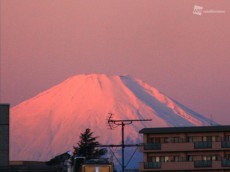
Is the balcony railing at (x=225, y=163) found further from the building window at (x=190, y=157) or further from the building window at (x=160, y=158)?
the building window at (x=160, y=158)

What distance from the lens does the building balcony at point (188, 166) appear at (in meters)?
156

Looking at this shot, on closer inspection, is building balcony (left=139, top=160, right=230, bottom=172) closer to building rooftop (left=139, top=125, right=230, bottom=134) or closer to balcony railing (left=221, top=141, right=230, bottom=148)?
balcony railing (left=221, top=141, right=230, bottom=148)

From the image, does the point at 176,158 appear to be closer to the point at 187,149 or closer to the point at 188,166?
the point at 187,149

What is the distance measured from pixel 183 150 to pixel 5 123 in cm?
6837

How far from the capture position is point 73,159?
7431 cm

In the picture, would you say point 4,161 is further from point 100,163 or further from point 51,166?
point 100,163

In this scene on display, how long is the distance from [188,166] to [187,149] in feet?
10.2

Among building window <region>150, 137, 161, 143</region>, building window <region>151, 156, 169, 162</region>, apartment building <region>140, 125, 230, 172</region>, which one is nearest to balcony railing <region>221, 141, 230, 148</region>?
apartment building <region>140, 125, 230, 172</region>

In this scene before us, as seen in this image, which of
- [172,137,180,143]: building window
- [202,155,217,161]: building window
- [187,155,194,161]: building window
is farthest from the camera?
[172,137,180,143]: building window

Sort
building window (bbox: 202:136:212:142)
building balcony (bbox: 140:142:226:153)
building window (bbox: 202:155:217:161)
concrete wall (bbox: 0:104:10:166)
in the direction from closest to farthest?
1. concrete wall (bbox: 0:104:10:166)
2. building balcony (bbox: 140:142:226:153)
3. building window (bbox: 202:155:217:161)
4. building window (bbox: 202:136:212:142)

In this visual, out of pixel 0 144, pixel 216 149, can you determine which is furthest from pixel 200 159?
pixel 0 144

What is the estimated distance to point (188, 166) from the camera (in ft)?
513

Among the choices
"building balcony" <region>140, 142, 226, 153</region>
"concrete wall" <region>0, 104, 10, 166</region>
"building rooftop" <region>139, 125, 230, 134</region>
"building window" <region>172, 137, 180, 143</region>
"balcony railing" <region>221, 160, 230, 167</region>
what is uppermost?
"building rooftop" <region>139, 125, 230, 134</region>

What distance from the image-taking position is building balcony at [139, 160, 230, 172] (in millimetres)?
156000
